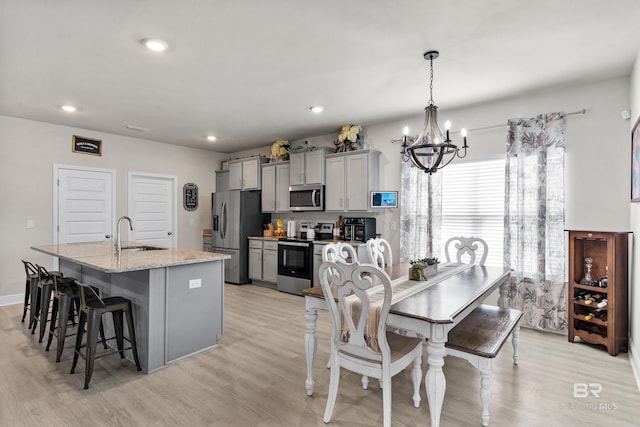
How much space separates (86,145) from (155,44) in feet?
12.4

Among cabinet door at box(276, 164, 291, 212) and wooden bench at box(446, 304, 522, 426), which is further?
cabinet door at box(276, 164, 291, 212)

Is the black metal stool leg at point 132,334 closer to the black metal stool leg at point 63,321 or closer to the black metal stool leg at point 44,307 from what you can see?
the black metal stool leg at point 63,321

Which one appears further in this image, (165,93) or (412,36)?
(165,93)

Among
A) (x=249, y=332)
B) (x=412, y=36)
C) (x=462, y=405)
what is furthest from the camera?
(x=249, y=332)

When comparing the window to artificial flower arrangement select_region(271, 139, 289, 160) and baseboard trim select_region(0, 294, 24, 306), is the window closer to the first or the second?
artificial flower arrangement select_region(271, 139, 289, 160)

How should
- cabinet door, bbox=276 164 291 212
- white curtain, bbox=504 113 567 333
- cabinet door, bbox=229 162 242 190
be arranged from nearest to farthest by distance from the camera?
white curtain, bbox=504 113 567 333, cabinet door, bbox=276 164 291 212, cabinet door, bbox=229 162 242 190

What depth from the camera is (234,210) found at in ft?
21.1

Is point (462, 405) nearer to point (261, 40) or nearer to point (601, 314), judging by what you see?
point (601, 314)

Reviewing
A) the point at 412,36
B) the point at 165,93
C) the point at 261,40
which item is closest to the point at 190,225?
the point at 165,93

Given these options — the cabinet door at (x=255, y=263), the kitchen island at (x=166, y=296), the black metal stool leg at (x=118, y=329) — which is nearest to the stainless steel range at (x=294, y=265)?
the cabinet door at (x=255, y=263)

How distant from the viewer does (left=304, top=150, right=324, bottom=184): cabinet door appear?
554cm

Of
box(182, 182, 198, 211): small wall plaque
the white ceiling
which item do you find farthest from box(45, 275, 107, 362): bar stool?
box(182, 182, 198, 211): small wall plaque

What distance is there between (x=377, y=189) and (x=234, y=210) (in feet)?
9.18

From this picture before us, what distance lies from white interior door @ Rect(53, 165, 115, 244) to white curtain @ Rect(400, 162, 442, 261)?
4894 millimetres
